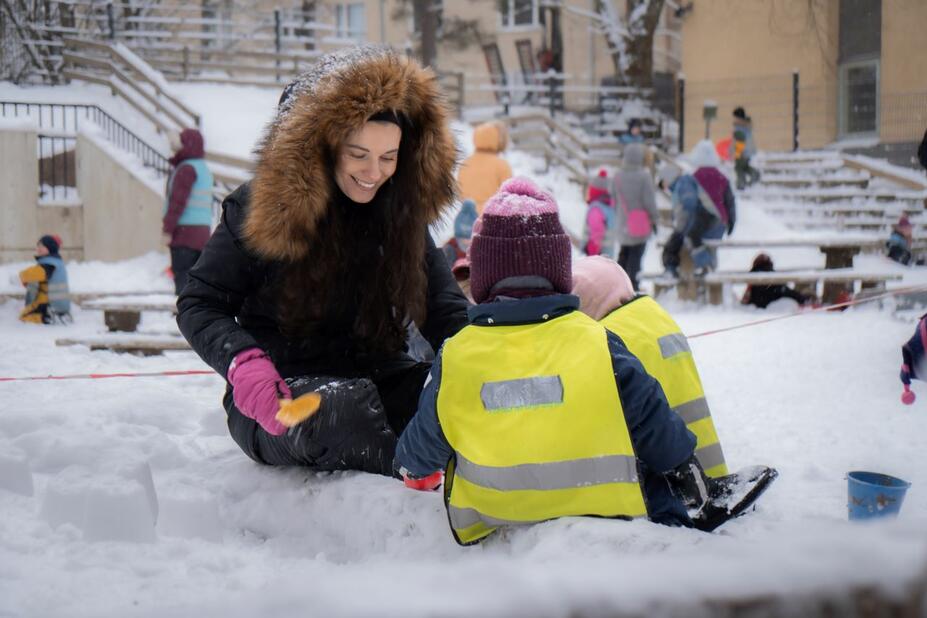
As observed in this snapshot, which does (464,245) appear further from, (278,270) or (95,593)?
(95,593)

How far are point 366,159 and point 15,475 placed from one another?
4.22 ft

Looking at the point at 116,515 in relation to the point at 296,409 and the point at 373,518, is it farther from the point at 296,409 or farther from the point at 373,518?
the point at 373,518

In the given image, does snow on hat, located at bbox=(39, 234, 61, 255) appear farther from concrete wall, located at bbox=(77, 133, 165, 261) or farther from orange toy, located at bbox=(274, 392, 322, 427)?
orange toy, located at bbox=(274, 392, 322, 427)

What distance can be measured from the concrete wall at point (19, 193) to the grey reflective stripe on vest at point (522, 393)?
1570mm

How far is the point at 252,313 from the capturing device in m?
2.70

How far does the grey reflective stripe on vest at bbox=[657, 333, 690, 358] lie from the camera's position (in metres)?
2.50

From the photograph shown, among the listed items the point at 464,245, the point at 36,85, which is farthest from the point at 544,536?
the point at 464,245

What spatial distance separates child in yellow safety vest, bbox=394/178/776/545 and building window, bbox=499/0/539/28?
22139 mm

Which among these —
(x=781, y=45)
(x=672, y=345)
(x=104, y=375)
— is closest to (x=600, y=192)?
(x=781, y=45)

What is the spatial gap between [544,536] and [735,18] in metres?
2.74

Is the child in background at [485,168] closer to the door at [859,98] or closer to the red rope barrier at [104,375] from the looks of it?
the door at [859,98]

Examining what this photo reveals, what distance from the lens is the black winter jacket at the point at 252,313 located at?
8.04 ft

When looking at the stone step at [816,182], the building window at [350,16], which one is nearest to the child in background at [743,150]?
the stone step at [816,182]

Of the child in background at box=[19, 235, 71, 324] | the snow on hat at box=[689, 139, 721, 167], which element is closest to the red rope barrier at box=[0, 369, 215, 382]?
the child in background at box=[19, 235, 71, 324]
